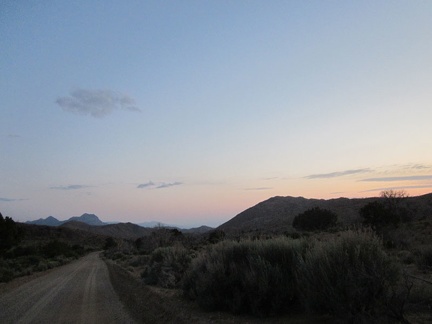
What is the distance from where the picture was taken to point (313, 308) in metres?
8.50

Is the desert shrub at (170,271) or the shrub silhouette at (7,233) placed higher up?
the shrub silhouette at (7,233)

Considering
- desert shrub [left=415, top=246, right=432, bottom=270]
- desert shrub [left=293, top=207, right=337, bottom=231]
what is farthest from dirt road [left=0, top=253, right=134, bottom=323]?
desert shrub [left=293, top=207, right=337, bottom=231]

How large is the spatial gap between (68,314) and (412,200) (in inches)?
2922

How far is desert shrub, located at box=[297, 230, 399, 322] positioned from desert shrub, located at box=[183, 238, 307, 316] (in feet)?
2.93

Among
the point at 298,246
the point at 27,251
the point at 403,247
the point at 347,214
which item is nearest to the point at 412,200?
the point at 347,214

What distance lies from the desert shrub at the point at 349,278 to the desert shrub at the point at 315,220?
140 feet

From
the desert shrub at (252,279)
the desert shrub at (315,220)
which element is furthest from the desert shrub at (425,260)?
the desert shrub at (315,220)

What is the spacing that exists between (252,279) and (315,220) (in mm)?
44299

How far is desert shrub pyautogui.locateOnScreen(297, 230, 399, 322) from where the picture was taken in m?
7.56

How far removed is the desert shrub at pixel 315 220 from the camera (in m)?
51.1

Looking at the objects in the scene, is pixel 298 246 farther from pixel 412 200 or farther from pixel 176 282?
pixel 412 200

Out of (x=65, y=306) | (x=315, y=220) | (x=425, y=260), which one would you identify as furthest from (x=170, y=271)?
(x=315, y=220)

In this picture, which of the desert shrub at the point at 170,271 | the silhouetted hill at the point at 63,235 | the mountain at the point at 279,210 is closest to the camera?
the desert shrub at the point at 170,271

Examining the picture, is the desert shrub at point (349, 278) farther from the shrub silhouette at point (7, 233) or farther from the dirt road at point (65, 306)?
the shrub silhouette at point (7, 233)
